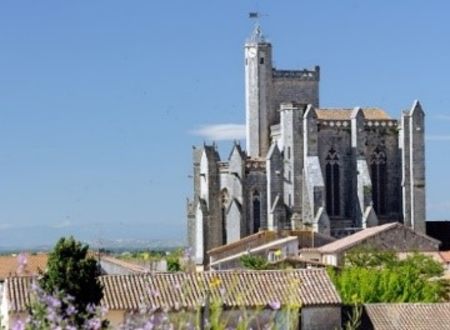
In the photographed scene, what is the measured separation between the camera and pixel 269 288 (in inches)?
1287

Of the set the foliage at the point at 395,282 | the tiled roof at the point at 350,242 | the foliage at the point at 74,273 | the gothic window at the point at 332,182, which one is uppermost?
the gothic window at the point at 332,182

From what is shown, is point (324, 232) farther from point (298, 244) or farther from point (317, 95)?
point (317, 95)

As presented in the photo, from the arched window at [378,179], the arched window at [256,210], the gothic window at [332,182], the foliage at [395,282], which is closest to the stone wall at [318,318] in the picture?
the foliage at [395,282]

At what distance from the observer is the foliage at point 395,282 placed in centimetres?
4406

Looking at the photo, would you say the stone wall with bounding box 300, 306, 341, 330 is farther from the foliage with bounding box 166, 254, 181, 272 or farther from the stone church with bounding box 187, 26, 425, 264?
the stone church with bounding box 187, 26, 425, 264

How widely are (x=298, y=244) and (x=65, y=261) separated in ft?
119

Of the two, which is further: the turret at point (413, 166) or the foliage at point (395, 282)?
the turret at point (413, 166)

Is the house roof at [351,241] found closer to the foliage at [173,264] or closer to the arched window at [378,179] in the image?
the foliage at [173,264]

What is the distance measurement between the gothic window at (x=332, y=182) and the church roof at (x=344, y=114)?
208 centimetres

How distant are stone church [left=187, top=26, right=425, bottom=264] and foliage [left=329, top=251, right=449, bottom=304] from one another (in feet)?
56.9

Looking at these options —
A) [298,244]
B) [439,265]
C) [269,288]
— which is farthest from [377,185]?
[269,288]

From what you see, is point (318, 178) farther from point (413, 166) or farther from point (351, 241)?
point (351, 241)

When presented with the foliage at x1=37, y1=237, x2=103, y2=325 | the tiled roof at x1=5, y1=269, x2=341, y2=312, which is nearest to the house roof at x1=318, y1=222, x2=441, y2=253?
the tiled roof at x1=5, y1=269, x2=341, y2=312

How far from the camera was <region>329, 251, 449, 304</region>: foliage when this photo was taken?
44.1 meters
